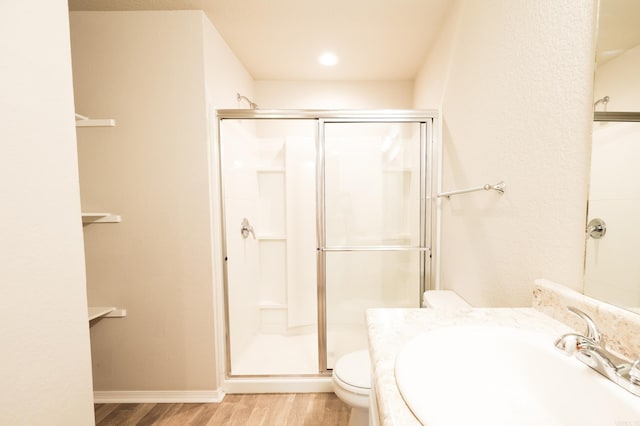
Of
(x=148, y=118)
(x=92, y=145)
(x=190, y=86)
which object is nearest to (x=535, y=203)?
(x=190, y=86)

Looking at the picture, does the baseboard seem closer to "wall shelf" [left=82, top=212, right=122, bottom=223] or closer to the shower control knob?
"wall shelf" [left=82, top=212, right=122, bottom=223]

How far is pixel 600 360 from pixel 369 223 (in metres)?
1.39

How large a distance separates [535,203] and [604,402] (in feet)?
1.86

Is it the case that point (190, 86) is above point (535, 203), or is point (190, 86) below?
above

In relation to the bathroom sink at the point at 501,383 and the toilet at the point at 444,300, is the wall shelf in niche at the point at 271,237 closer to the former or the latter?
the toilet at the point at 444,300

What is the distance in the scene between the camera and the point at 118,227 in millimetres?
1563

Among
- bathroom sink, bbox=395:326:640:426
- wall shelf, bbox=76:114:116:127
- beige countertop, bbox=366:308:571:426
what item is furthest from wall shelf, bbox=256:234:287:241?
bathroom sink, bbox=395:326:640:426

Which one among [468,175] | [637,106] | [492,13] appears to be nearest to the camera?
[637,106]

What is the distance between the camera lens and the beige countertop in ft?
1.55

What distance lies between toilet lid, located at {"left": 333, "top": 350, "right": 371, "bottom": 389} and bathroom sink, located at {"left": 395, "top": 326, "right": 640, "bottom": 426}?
0.77 m

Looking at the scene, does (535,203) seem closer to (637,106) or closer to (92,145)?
(637,106)

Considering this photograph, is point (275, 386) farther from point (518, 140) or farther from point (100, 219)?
point (518, 140)

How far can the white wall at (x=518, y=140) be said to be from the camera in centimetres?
69

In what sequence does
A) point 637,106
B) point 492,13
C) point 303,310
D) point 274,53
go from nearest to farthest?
point 637,106, point 492,13, point 274,53, point 303,310
